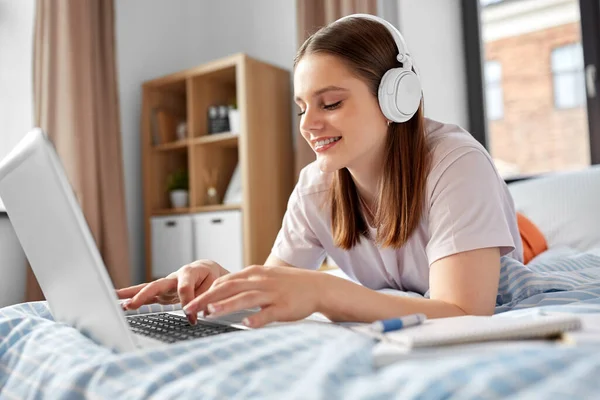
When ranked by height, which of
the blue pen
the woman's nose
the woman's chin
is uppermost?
the woman's nose

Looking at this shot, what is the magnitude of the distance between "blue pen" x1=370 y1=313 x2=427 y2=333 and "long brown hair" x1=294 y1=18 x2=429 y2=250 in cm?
46

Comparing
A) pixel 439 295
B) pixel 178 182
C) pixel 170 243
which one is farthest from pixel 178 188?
pixel 439 295

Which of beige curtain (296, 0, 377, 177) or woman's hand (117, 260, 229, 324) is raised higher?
beige curtain (296, 0, 377, 177)

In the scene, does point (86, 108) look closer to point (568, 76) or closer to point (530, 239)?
point (530, 239)

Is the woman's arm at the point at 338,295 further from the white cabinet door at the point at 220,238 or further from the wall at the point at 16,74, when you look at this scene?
the wall at the point at 16,74

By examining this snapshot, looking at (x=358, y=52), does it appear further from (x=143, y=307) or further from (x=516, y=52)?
(x=516, y=52)

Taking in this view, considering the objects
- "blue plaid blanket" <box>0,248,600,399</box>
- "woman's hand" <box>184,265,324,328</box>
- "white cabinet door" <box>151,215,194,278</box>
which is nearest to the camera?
"blue plaid blanket" <box>0,248,600,399</box>

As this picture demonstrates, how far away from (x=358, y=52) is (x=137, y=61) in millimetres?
2623

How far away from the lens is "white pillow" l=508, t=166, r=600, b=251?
191 centimetres

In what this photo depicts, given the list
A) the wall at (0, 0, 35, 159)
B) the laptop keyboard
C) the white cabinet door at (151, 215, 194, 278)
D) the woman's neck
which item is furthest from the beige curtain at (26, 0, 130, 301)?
the laptop keyboard

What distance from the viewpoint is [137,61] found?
3.43 m

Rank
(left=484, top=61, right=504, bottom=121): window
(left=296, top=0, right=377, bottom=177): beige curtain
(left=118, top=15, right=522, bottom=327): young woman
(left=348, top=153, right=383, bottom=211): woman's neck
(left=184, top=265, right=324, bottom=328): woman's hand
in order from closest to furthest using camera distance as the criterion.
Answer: (left=184, top=265, right=324, bottom=328): woman's hand, (left=118, top=15, right=522, bottom=327): young woman, (left=348, top=153, right=383, bottom=211): woman's neck, (left=296, top=0, right=377, bottom=177): beige curtain, (left=484, top=61, right=504, bottom=121): window

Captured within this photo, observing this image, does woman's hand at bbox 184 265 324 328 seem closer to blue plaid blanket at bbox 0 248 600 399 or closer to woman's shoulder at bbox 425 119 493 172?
blue plaid blanket at bbox 0 248 600 399

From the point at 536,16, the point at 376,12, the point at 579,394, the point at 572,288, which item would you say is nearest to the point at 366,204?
the point at 572,288
